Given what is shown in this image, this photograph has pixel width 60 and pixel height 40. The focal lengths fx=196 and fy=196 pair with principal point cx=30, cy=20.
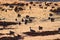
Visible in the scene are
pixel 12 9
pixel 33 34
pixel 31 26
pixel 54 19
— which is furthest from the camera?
pixel 12 9

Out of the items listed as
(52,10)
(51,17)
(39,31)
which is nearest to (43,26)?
(39,31)

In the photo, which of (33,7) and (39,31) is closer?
(39,31)

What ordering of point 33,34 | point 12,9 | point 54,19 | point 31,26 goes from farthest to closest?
point 12,9 → point 54,19 → point 31,26 → point 33,34

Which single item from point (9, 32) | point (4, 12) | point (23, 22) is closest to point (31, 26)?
point (23, 22)

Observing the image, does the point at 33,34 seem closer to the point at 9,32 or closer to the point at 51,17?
the point at 9,32

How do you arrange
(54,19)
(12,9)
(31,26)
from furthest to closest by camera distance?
(12,9)
(54,19)
(31,26)

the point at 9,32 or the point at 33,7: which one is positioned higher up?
the point at 33,7

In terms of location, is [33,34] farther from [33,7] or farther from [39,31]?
[33,7]

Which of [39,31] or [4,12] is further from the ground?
[4,12]

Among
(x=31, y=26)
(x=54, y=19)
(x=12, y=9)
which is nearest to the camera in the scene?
(x=31, y=26)
